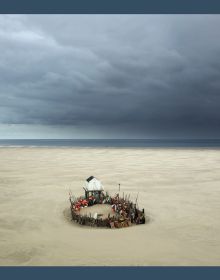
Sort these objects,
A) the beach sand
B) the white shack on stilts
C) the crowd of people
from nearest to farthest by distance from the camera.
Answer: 1. the beach sand
2. the crowd of people
3. the white shack on stilts

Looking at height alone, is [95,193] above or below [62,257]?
above

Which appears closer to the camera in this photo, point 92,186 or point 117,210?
point 117,210

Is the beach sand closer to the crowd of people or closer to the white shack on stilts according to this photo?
the crowd of people

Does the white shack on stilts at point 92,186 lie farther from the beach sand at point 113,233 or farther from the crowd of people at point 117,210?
the beach sand at point 113,233

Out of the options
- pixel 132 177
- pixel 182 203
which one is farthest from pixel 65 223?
pixel 132 177

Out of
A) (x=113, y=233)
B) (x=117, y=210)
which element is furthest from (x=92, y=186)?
Result: (x=113, y=233)

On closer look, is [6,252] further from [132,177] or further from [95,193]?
[132,177]

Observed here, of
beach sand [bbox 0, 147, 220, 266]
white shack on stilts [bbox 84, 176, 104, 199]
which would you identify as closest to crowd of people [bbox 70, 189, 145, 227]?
white shack on stilts [bbox 84, 176, 104, 199]

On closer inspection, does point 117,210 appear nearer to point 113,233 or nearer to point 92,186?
point 113,233

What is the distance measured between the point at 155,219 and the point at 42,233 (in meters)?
7.36

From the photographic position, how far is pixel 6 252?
1227 cm

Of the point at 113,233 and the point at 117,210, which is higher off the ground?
the point at 117,210

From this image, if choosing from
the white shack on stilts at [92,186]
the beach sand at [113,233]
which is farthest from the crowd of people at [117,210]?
the beach sand at [113,233]

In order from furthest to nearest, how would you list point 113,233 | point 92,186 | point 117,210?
1. point 92,186
2. point 117,210
3. point 113,233
